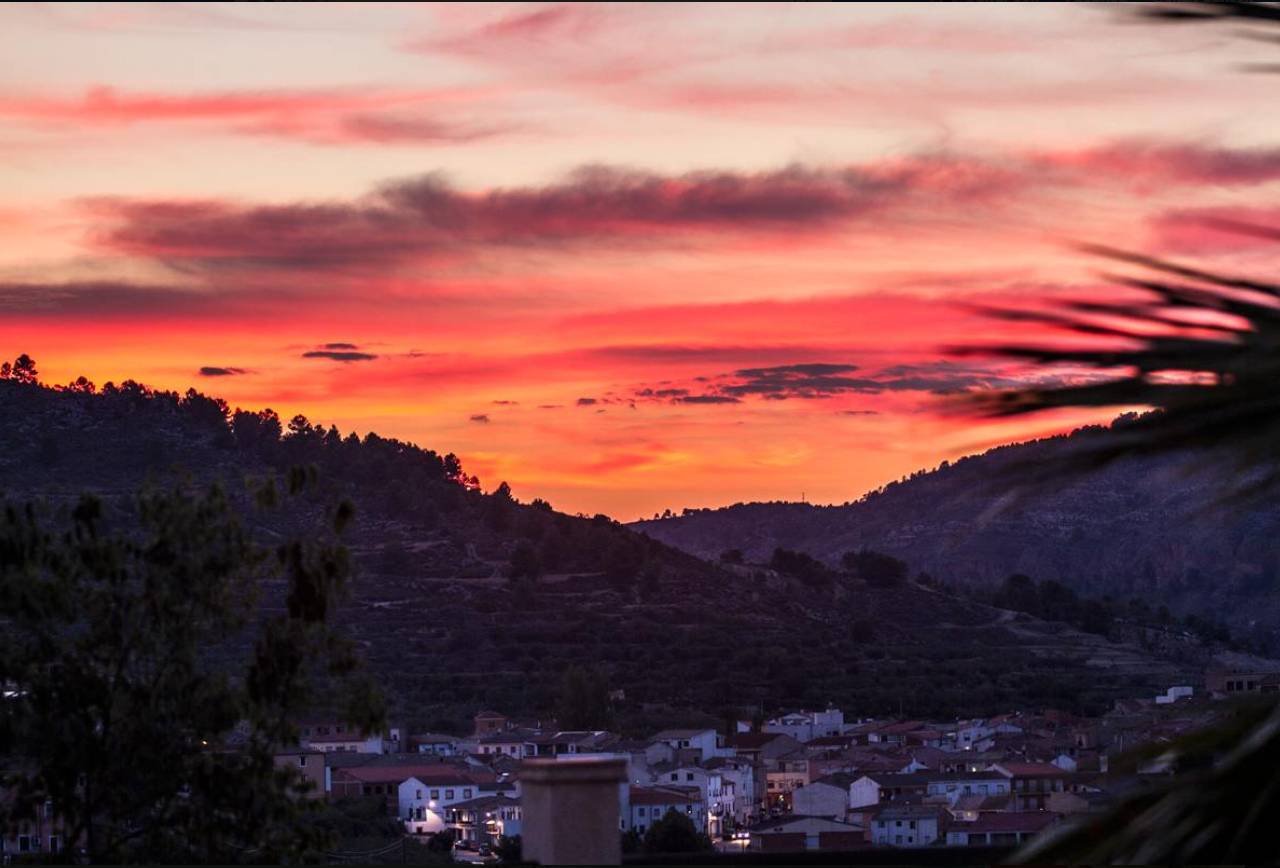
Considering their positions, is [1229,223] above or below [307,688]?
above

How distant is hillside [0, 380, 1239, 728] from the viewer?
249 feet

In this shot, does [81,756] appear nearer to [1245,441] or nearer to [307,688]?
[307,688]

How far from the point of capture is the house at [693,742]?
2424 inches

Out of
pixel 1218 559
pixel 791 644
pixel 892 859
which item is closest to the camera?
pixel 892 859

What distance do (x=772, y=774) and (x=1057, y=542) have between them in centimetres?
7527

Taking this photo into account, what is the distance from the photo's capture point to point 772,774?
62.6m

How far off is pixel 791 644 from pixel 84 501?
74.9 metres

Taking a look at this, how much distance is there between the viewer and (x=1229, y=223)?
3.13 m

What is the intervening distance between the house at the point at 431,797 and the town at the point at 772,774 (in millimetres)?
48

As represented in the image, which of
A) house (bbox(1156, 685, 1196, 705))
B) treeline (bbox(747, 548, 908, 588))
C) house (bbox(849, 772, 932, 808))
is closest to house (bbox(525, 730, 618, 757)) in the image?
house (bbox(849, 772, 932, 808))

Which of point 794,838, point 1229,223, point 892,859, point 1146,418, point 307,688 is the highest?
point 1229,223

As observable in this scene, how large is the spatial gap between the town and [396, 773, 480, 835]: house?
48mm

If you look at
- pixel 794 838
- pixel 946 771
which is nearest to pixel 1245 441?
pixel 794 838

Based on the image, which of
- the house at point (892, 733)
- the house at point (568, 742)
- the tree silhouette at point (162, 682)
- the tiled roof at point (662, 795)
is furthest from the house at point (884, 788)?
the tree silhouette at point (162, 682)
